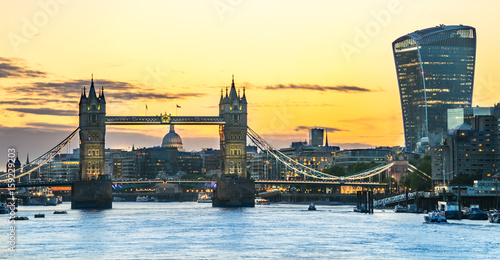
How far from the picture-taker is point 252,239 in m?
87.5

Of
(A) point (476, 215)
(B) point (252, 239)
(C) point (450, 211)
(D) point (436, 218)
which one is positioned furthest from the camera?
(C) point (450, 211)

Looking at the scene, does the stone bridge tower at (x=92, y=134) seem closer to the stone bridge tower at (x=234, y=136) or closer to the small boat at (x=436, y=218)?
the stone bridge tower at (x=234, y=136)

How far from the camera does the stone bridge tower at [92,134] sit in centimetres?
15938

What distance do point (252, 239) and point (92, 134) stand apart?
3038 inches

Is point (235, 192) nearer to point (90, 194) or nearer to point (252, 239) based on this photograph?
point (90, 194)


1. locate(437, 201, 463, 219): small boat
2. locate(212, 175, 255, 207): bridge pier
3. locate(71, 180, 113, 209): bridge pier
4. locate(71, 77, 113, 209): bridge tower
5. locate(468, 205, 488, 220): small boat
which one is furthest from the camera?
locate(71, 77, 113, 209): bridge tower

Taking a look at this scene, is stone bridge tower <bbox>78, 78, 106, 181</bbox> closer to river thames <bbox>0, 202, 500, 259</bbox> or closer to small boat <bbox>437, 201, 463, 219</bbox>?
river thames <bbox>0, 202, 500, 259</bbox>

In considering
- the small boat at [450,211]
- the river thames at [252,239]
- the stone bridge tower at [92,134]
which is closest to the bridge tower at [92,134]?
the stone bridge tower at [92,134]

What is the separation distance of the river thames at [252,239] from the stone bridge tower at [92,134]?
3839 cm

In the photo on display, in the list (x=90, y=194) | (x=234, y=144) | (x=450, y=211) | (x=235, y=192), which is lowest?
(x=450, y=211)

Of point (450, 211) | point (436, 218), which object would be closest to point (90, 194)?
point (450, 211)

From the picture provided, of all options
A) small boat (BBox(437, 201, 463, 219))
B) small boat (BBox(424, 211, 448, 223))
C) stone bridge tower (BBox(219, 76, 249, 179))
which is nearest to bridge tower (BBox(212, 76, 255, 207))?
stone bridge tower (BBox(219, 76, 249, 179))

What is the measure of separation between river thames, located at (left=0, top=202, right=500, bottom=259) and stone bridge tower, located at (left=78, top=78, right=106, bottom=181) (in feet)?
126

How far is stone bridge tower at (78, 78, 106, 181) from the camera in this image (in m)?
159
